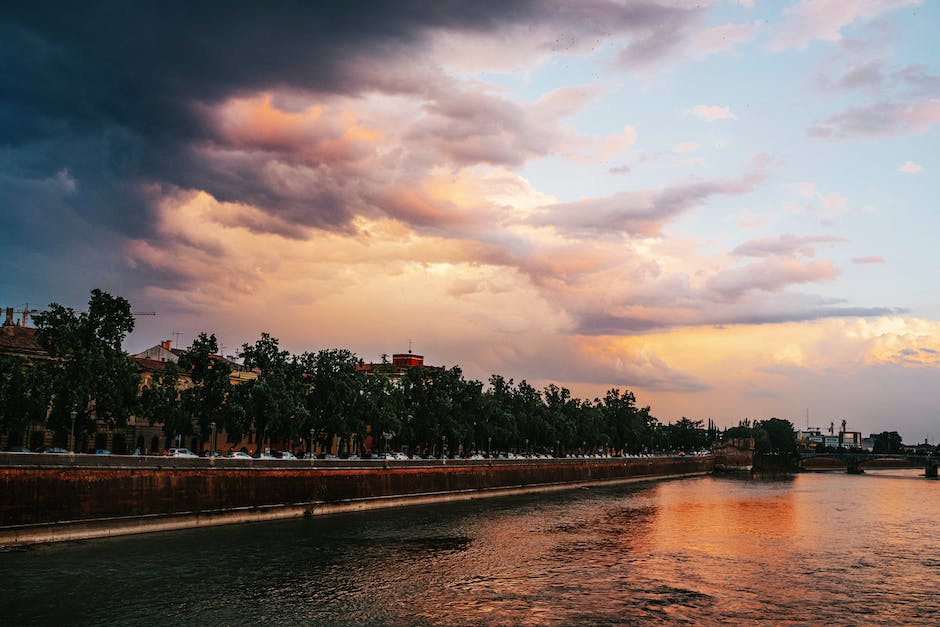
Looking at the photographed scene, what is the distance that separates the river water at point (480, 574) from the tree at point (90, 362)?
17.3m

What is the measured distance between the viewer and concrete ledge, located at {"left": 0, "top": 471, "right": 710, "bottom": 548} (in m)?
47.1

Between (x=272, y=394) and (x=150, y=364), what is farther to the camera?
(x=150, y=364)

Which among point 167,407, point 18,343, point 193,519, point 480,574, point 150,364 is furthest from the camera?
point 150,364

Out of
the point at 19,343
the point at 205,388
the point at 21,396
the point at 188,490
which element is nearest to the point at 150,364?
the point at 19,343

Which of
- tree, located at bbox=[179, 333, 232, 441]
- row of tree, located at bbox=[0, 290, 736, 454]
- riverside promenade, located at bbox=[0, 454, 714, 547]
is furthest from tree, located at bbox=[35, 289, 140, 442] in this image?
riverside promenade, located at bbox=[0, 454, 714, 547]

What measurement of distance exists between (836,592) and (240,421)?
172ft

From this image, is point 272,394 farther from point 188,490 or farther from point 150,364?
point 150,364

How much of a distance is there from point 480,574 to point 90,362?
38910mm

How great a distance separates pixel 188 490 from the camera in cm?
5800

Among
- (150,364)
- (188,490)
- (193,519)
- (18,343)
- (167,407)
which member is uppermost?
(18,343)

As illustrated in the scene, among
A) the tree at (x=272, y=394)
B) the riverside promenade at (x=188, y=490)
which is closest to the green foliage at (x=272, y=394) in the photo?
the tree at (x=272, y=394)

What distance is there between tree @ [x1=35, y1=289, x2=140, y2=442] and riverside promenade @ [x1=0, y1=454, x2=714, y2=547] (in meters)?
13.5

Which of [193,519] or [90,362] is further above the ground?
[90,362]

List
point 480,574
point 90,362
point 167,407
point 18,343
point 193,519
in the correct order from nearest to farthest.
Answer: point 480,574 < point 193,519 < point 90,362 < point 167,407 < point 18,343
